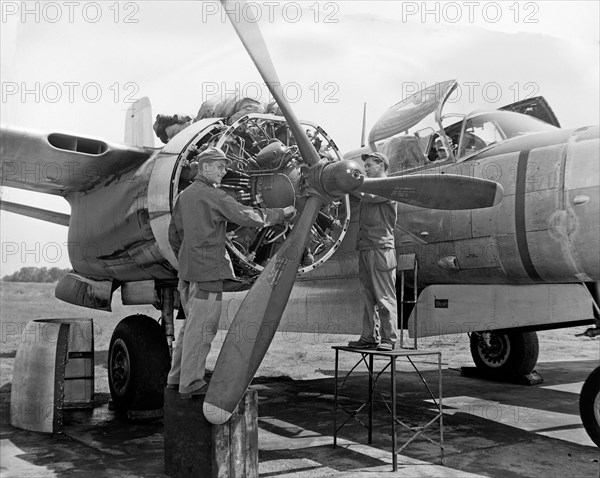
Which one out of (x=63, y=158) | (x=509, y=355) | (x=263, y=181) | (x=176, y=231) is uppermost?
(x=63, y=158)

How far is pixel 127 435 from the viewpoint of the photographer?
20.6 ft

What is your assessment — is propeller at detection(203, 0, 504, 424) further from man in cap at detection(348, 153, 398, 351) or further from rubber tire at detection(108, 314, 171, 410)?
rubber tire at detection(108, 314, 171, 410)

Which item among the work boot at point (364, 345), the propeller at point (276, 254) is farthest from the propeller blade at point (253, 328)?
the work boot at point (364, 345)

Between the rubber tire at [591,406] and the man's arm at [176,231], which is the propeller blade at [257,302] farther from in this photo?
the rubber tire at [591,406]

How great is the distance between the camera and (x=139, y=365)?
7316 millimetres

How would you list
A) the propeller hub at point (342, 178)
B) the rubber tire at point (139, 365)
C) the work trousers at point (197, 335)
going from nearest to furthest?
1. the work trousers at point (197, 335)
2. the propeller hub at point (342, 178)
3. the rubber tire at point (139, 365)

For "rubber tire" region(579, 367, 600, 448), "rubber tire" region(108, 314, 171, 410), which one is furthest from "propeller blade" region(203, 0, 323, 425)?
"rubber tire" region(108, 314, 171, 410)

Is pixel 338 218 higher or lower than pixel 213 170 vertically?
lower

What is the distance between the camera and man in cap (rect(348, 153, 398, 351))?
5.49 meters

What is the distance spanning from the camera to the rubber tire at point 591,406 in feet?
17.5

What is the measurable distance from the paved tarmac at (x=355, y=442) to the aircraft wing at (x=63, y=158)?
2788 mm

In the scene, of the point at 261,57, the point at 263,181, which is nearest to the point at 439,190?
the point at 263,181

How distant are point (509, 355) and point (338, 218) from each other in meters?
5.24

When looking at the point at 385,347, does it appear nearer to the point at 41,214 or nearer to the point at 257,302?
the point at 257,302
